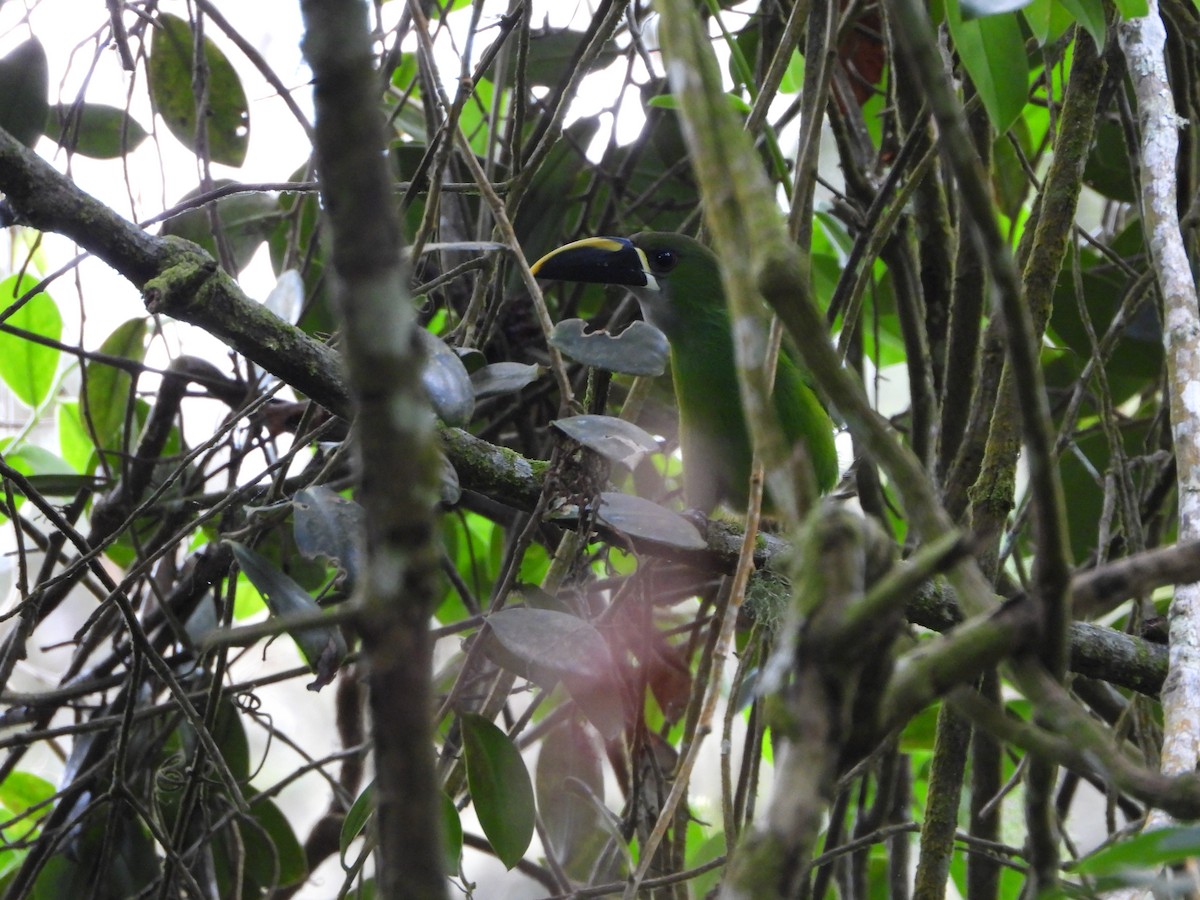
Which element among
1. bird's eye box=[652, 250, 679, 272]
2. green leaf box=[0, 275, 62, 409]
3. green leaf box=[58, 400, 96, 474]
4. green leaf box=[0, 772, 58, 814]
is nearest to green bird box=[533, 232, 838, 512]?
bird's eye box=[652, 250, 679, 272]

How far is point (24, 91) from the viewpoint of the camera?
1742 millimetres

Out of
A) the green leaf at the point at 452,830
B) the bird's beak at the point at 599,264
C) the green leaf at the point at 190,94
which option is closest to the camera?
the green leaf at the point at 452,830

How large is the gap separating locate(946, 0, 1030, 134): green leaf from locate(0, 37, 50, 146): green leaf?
4.68ft

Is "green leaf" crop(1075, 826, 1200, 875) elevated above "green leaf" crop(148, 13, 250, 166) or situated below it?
below

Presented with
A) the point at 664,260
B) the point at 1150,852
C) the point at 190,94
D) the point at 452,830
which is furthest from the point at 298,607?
the point at 190,94

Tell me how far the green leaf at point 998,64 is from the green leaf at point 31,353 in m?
→ 2.03

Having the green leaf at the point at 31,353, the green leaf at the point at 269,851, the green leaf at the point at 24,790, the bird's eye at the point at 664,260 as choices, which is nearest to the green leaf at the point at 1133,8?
the bird's eye at the point at 664,260

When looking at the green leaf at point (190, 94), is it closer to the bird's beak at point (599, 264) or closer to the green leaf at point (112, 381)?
the green leaf at point (112, 381)

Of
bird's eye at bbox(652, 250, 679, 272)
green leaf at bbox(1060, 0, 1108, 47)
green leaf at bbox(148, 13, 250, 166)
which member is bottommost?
green leaf at bbox(1060, 0, 1108, 47)

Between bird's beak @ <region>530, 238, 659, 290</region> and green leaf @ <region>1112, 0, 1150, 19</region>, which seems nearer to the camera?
green leaf @ <region>1112, 0, 1150, 19</region>

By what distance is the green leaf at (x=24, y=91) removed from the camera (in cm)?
173

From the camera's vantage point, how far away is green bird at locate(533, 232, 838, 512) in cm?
226

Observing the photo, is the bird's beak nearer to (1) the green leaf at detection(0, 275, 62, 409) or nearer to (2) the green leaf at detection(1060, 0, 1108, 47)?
(2) the green leaf at detection(1060, 0, 1108, 47)

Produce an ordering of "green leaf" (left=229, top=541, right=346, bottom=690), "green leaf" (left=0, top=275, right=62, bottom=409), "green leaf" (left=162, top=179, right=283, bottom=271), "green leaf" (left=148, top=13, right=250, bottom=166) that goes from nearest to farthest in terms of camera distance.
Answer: "green leaf" (left=229, top=541, right=346, bottom=690)
"green leaf" (left=148, top=13, right=250, bottom=166)
"green leaf" (left=162, top=179, right=283, bottom=271)
"green leaf" (left=0, top=275, right=62, bottom=409)
